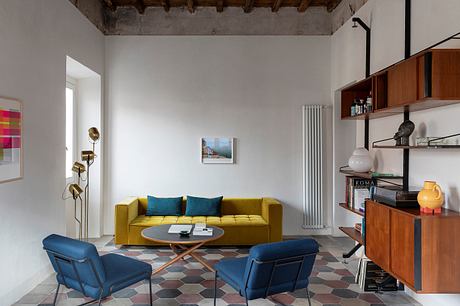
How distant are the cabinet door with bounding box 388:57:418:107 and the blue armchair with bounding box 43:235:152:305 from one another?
9.36 ft

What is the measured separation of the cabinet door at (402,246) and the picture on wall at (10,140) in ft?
11.6

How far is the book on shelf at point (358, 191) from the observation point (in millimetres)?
4591

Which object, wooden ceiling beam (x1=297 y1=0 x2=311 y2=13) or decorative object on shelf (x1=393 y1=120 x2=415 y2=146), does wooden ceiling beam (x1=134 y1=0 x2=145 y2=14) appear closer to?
wooden ceiling beam (x1=297 y1=0 x2=311 y2=13)

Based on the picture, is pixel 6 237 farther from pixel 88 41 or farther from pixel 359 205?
pixel 359 205

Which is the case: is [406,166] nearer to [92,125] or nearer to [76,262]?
[76,262]

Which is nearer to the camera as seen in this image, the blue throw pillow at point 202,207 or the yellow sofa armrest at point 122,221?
the yellow sofa armrest at point 122,221

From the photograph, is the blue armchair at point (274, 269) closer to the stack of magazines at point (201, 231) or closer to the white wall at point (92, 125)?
the stack of magazines at point (201, 231)

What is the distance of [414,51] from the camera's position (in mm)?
3836

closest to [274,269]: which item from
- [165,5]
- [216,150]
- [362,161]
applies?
[362,161]

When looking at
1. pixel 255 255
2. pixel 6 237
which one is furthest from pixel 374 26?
pixel 6 237

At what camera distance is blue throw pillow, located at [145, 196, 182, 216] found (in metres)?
6.21

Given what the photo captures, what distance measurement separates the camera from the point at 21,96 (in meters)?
3.93

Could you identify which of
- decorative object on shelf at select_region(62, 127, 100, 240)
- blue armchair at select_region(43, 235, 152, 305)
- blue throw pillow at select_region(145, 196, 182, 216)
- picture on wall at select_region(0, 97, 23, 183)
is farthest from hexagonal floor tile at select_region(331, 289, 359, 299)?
picture on wall at select_region(0, 97, 23, 183)

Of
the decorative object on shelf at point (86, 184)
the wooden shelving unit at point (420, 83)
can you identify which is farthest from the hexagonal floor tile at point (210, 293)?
the wooden shelving unit at point (420, 83)
